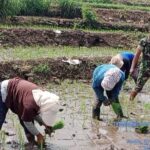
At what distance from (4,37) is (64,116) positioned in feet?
21.6

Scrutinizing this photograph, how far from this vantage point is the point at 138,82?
9.66 m

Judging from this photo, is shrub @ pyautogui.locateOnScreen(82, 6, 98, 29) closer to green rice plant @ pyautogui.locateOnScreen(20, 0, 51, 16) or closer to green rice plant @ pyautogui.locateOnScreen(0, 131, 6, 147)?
green rice plant @ pyautogui.locateOnScreen(20, 0, 51, 16)

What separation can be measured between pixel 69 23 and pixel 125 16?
13.2 feet

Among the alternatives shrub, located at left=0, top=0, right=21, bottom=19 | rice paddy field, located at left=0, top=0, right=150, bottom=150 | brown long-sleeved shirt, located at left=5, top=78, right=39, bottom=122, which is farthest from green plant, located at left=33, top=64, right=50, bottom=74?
shrub, located at left=0, top=0, right=21, bottom=19

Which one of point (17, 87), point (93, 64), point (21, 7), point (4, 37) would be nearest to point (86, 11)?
point (21, 7)

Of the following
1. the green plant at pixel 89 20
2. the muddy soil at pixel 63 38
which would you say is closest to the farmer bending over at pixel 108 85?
the muddy soil at pixel 63 38

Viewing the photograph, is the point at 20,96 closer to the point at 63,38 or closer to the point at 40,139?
the point at 40,139

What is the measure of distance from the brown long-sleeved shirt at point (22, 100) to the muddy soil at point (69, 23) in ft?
34.6

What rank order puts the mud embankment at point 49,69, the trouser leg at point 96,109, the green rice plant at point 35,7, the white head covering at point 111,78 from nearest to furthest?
the white head covering at point 111,78 → the trouser leg at point 96,109 → the mud embankment at point 49,69 → the green rice plant at point 35,7

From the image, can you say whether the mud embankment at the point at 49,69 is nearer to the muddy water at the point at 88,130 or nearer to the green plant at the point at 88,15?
the muddy water at the point at 88,130

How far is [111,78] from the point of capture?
Result: 764cm

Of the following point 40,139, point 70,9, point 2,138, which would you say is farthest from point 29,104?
point 70,9

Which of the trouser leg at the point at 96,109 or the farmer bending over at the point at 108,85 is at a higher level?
the farmer bending over at the point at 108,85

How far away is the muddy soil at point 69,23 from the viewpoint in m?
17.2
